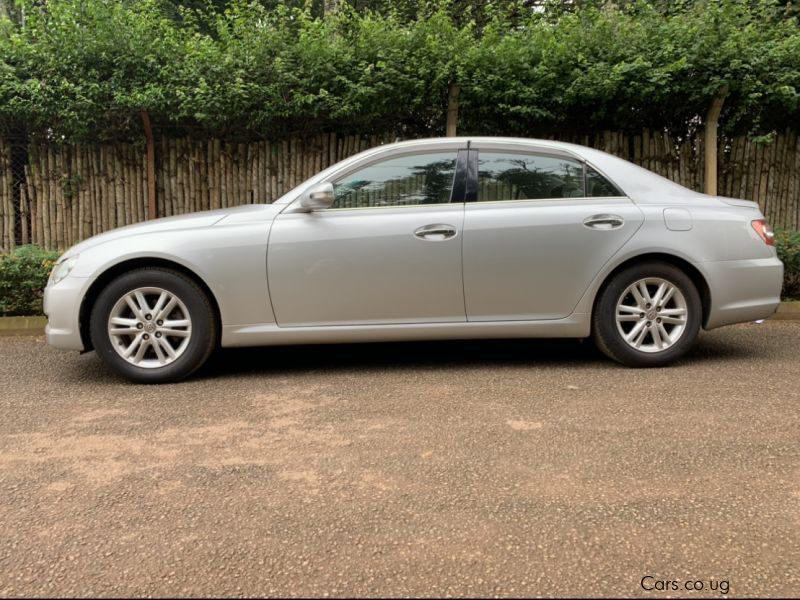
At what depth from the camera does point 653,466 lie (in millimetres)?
2844

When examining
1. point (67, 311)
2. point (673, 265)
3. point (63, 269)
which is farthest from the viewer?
point (673, 265)

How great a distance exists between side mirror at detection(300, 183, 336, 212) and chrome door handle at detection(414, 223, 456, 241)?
61 cm

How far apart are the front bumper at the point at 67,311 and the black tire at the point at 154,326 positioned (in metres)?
0.10

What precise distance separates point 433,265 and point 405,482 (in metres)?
1.93

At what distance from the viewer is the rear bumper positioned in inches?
178

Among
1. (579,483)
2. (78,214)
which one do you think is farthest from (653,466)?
(78,214)

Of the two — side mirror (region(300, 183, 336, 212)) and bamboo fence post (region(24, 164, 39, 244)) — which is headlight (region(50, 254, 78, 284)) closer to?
side mirror (region(300, 183, 336, 212))

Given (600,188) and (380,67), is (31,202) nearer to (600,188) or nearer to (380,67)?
(380,67)

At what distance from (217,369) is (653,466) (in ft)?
10.1

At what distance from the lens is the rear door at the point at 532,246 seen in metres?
4.39

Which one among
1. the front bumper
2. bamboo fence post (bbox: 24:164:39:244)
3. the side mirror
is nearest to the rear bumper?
the side mirror

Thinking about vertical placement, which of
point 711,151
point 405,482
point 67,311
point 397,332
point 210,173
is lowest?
point 405,482

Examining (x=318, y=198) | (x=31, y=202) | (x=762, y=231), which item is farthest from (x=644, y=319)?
(x=31, y=202)

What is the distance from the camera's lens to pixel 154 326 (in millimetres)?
4270
